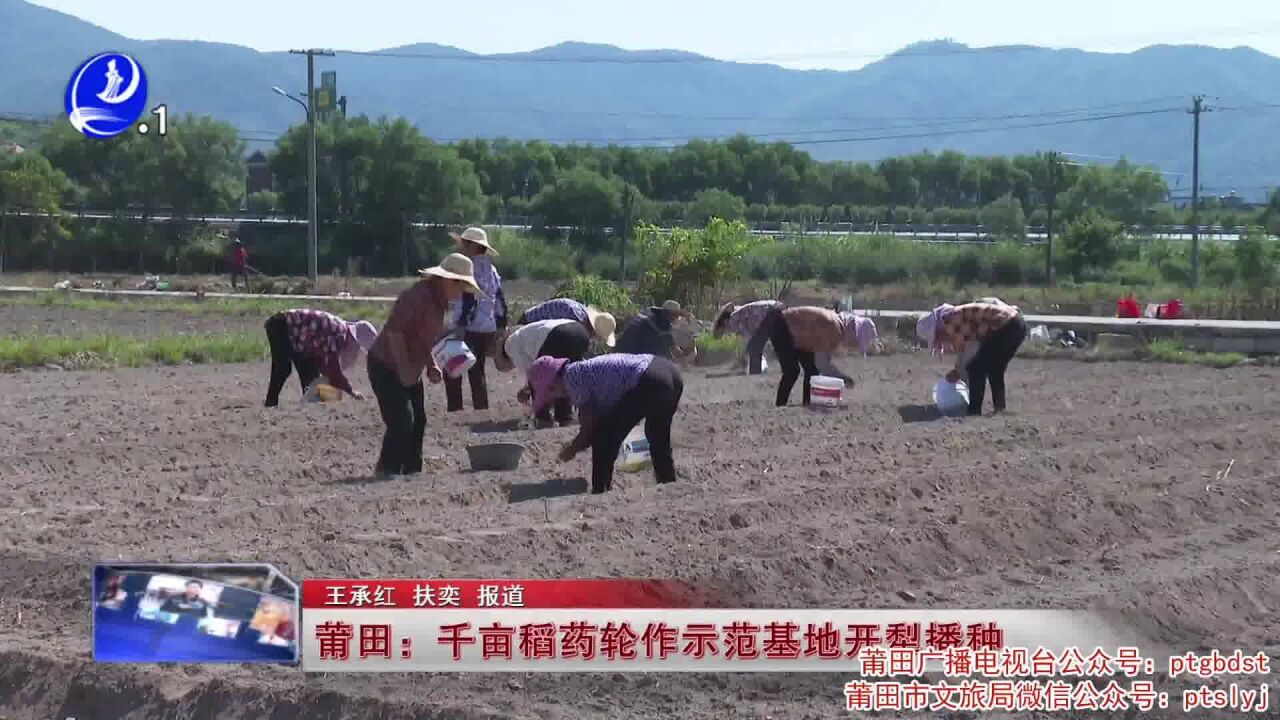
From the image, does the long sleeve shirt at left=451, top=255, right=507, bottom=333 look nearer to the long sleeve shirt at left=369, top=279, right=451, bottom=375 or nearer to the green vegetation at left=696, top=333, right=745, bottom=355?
the long sleeve shirt at left=369, top=279, right=451, bottom=375

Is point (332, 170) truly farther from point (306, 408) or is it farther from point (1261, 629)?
point (1261, 629)

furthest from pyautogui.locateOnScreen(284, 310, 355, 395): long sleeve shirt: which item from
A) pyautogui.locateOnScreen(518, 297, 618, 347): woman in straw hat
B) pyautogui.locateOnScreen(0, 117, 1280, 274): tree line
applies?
pyautogui.locateOnScreen(0, 117, 1280, 274): tree line

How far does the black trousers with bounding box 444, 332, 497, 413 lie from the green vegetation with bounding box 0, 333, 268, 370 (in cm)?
690

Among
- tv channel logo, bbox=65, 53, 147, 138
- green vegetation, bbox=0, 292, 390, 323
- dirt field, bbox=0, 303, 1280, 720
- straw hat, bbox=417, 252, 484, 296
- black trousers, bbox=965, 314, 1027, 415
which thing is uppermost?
tv channel logo, bbox=65, 53, 147, 138

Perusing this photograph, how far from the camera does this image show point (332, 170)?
50.0 m

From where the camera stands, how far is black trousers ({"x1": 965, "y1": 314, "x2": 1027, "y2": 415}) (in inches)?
549

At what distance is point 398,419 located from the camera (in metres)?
10.7

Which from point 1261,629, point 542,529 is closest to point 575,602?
point 542,529

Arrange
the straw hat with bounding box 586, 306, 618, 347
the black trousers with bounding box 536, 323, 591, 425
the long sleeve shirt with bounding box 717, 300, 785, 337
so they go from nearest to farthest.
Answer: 1. the black trousers with bounding box 536, 323, 591, 425
2. the straw hat with bounding box 586, 306, 618, 347
3. the long sleeve shirt with bounding box 717, 300, 785, 337

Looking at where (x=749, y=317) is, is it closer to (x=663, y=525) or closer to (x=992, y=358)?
(x=992, y=358)

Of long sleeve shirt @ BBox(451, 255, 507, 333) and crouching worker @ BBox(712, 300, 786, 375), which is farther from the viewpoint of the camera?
crouching worker @ BBox(712, 300, 786, 375)

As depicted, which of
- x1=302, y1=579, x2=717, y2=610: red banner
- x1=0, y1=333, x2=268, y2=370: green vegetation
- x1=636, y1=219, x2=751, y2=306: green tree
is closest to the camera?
x1=302, y1=579, x2=717, y2=610: red banner

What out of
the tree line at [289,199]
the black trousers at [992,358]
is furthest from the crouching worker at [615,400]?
the tree line at [289,199]

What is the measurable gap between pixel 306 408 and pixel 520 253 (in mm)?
30285
